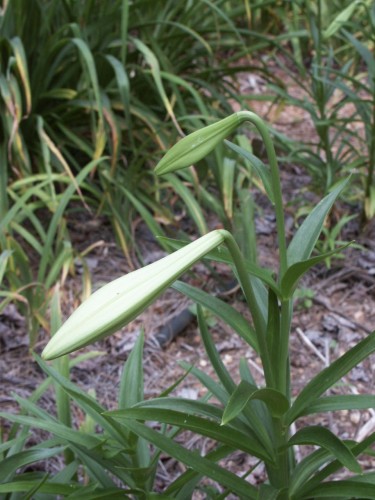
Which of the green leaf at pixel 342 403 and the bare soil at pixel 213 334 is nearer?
the green leaf at pixel 342 403

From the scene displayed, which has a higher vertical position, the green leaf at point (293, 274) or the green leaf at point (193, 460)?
the green leaf at point (293, 274)

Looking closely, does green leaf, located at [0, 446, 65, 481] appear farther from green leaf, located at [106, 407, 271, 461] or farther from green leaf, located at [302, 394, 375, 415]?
green leaf, located at [302, 394, 375, 415]

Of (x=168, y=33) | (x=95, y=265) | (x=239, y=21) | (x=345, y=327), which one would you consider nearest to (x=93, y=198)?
(x=95, y=265)

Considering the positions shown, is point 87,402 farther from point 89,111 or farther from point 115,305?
point 89,111

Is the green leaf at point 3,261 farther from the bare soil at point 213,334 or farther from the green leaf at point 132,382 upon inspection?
the green leaf at point 132,382

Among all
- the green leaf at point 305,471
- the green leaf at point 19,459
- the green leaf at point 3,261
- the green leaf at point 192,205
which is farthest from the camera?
the green leaf at point 192,205

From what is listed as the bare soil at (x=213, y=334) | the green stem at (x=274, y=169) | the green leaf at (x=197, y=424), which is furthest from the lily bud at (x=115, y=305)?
the bare soil at (x=213, y=334)

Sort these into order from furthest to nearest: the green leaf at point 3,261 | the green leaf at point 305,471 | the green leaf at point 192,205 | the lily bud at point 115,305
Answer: the green leaf at point 192,205 < the green leaf at point 3,261 < the green leaf at point 305,471 < the lily bud at point 115,305
